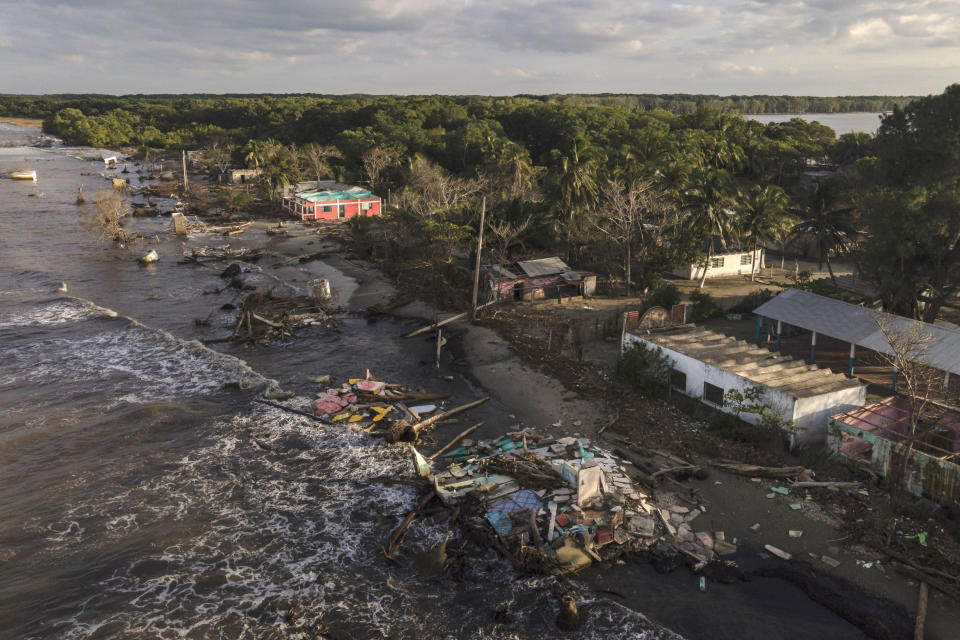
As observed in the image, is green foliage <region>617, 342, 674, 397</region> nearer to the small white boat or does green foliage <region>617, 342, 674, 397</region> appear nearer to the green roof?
the green roof

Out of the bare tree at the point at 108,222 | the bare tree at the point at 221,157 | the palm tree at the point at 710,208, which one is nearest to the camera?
the palm tree at the point at 710,208

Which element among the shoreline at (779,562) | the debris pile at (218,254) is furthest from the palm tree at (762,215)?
the debris pile at (218,254)

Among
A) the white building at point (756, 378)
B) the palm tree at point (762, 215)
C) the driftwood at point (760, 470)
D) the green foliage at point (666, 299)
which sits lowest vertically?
the driftwood at point (760, 470)

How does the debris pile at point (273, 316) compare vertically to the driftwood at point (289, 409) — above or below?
above

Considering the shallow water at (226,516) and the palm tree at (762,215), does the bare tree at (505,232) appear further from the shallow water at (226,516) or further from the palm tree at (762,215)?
the palm tree at (762,215)

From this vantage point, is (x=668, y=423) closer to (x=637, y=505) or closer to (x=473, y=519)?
(x=637, y=505)

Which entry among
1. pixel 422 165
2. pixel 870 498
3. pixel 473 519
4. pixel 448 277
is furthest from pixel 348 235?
pixel 870 498

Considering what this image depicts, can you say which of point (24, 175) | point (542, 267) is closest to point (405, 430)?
point (542, 267)

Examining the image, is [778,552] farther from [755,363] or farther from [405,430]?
[405,430]
